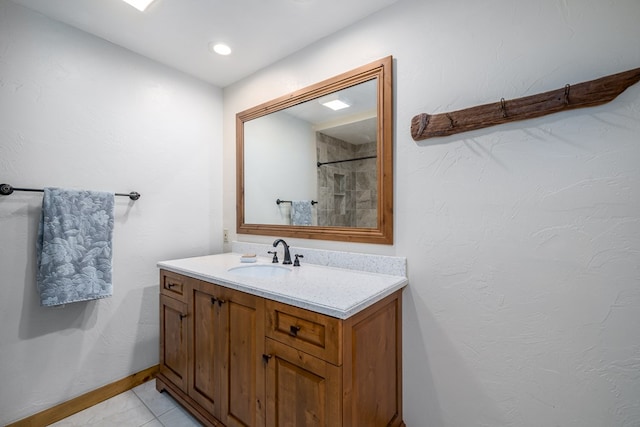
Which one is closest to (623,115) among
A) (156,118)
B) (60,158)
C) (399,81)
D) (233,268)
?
(399,81)

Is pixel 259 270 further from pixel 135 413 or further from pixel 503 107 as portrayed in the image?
pixel 503 107

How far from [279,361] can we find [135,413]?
1.19m

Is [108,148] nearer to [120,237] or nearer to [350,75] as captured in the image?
[120,237]

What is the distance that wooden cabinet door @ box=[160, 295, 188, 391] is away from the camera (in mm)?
1654

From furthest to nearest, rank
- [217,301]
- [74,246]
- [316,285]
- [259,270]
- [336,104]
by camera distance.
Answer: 1. [259,270]
2. [336,104]
3. [74,246]
4. [217,301]
5. [316,285]

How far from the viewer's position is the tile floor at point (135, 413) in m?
1.56

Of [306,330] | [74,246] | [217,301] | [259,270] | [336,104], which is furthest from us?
[259,270]

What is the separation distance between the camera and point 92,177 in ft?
5.72

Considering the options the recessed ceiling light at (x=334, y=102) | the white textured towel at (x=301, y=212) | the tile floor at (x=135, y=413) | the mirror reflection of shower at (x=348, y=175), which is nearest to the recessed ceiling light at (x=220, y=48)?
the recessed ceiling light at (x=334, y=102)

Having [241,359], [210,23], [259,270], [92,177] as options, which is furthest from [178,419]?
[210,23]

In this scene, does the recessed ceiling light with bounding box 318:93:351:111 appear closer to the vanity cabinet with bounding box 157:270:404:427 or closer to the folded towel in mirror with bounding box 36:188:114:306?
the vanity cabinet with bounding box 157:270:404:427

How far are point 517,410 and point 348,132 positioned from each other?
1542 mm

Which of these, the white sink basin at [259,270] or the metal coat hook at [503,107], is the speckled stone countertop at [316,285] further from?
the metal coat hook at [503,107]

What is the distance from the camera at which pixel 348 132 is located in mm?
1659
